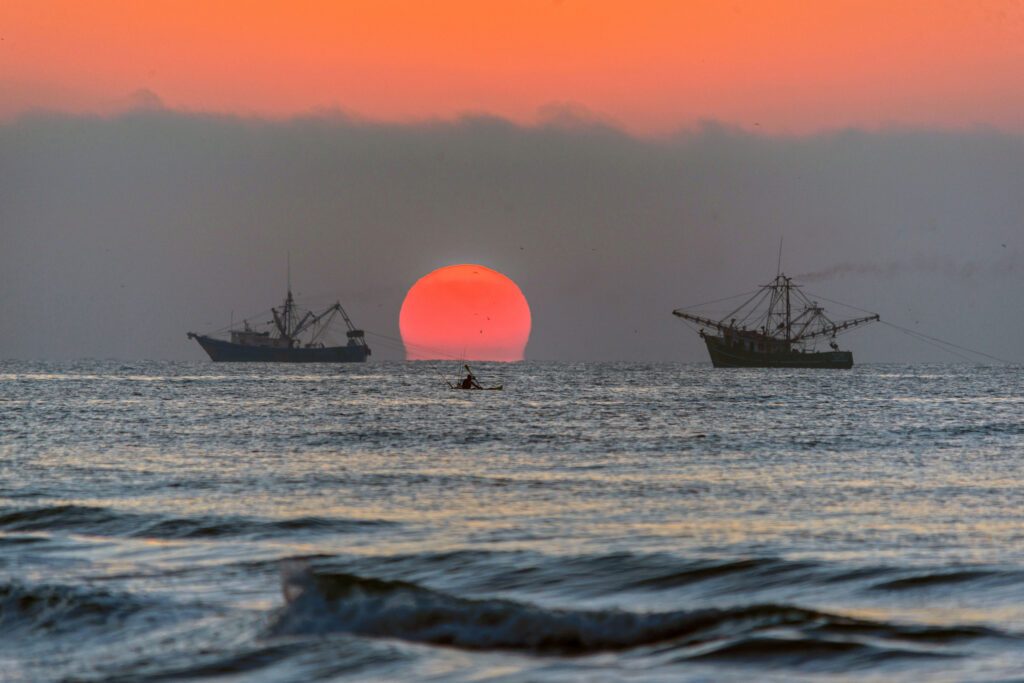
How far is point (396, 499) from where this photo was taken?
74.3 feet

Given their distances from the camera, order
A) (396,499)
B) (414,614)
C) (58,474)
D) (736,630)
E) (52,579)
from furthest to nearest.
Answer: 1. (58,474)
2. (396,499)
3. (52,579)
4. (414,614)
5. (736,630)

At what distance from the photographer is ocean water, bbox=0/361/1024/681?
34.0 feet

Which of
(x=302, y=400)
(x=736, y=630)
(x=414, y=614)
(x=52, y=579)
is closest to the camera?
(x=736, y=630)

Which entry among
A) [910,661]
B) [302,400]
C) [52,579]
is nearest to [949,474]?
[910,661]

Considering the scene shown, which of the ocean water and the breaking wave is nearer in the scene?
the ocean water

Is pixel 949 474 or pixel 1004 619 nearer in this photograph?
pixel 1004 619

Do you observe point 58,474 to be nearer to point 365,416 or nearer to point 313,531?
point 313,531

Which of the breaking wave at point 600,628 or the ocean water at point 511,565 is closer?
the ocean water at point 511,565

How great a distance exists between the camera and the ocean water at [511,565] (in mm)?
10352

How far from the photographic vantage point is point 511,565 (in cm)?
1499

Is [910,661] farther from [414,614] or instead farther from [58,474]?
[58,474]

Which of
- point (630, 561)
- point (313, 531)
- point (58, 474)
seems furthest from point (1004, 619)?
point (58, 474)

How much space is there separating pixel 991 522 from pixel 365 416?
44.5m

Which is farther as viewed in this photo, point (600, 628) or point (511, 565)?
point (511, 565)
